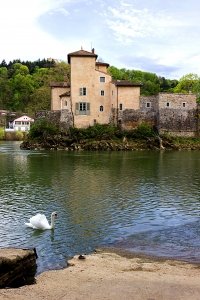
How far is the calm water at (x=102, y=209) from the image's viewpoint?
16.8 meters

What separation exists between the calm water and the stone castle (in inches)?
1135

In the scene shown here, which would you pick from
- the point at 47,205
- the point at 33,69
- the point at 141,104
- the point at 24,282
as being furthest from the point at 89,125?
the point at 33,69

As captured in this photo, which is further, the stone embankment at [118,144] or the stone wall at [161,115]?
the stone wall at [161,115]

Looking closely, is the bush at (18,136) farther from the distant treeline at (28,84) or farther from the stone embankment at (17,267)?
the stone embankment at (17,267)

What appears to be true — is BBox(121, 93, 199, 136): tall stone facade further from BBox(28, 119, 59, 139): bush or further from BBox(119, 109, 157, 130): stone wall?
BBox(28, 119, 59, 139): bush

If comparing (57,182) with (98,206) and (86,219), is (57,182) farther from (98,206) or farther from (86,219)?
(86,219)

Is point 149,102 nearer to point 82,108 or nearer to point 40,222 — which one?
point 82,108

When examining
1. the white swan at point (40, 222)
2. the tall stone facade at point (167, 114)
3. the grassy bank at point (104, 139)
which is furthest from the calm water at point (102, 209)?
the tall stone facade at point (167, 114)

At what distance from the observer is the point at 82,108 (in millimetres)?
69312

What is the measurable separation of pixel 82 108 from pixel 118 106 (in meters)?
5.72

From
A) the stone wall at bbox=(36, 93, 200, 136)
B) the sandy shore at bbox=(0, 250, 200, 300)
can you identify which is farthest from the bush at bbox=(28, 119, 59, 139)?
the sandy shore at bbox=(0, 250, 200, 300)

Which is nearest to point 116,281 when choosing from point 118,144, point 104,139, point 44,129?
point 118,144

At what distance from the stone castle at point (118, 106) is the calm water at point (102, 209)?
1135 inches

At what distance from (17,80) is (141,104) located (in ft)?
276
